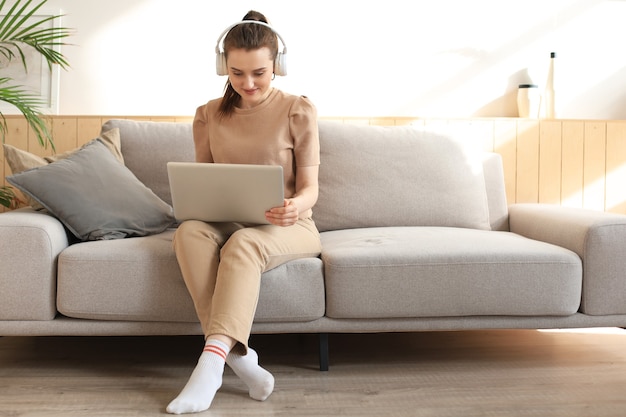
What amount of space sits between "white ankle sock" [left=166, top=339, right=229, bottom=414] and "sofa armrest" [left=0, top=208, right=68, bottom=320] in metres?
0.56

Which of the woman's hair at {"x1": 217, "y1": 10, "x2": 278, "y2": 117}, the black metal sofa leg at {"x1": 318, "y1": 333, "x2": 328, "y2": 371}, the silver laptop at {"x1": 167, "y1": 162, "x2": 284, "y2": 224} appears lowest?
the black metal sofa leg at {"x1": 318, "y1": 333, "x2": 328, "y2": 371}

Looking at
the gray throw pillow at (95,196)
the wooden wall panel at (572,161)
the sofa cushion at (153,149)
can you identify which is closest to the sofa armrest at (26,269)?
the gray throw pillow at (95,196)

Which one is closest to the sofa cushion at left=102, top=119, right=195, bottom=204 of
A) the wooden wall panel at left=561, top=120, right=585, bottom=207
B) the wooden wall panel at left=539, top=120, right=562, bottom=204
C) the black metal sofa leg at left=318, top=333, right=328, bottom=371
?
the black metal sofa leg at left=318, top=333, right=328, bottom=371

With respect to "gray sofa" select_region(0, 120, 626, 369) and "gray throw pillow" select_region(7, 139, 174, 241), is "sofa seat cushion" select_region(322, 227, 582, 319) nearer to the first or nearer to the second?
"gray sofa" select_region(0, 120, 626, 369)

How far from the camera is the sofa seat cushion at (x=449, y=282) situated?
200cm

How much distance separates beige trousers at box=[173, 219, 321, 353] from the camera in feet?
5.81

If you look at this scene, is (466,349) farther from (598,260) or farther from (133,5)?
(133,5)

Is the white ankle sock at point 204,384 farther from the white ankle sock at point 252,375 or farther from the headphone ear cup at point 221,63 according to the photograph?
the headphone ear cup at point 221,63

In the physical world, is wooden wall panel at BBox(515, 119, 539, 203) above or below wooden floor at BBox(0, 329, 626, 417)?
above

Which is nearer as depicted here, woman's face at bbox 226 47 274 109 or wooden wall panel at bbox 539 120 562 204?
woman's face at bbox 226 47 274 109

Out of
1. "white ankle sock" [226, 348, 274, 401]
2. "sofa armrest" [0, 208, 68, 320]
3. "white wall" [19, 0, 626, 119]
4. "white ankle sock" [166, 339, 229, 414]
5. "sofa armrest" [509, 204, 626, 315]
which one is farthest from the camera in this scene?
"white wall" [19, 0, 626, 119]

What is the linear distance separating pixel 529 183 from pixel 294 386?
173 centimetres

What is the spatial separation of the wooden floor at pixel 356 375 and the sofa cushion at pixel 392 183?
453 mm

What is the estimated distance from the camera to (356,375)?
2.04 meters
